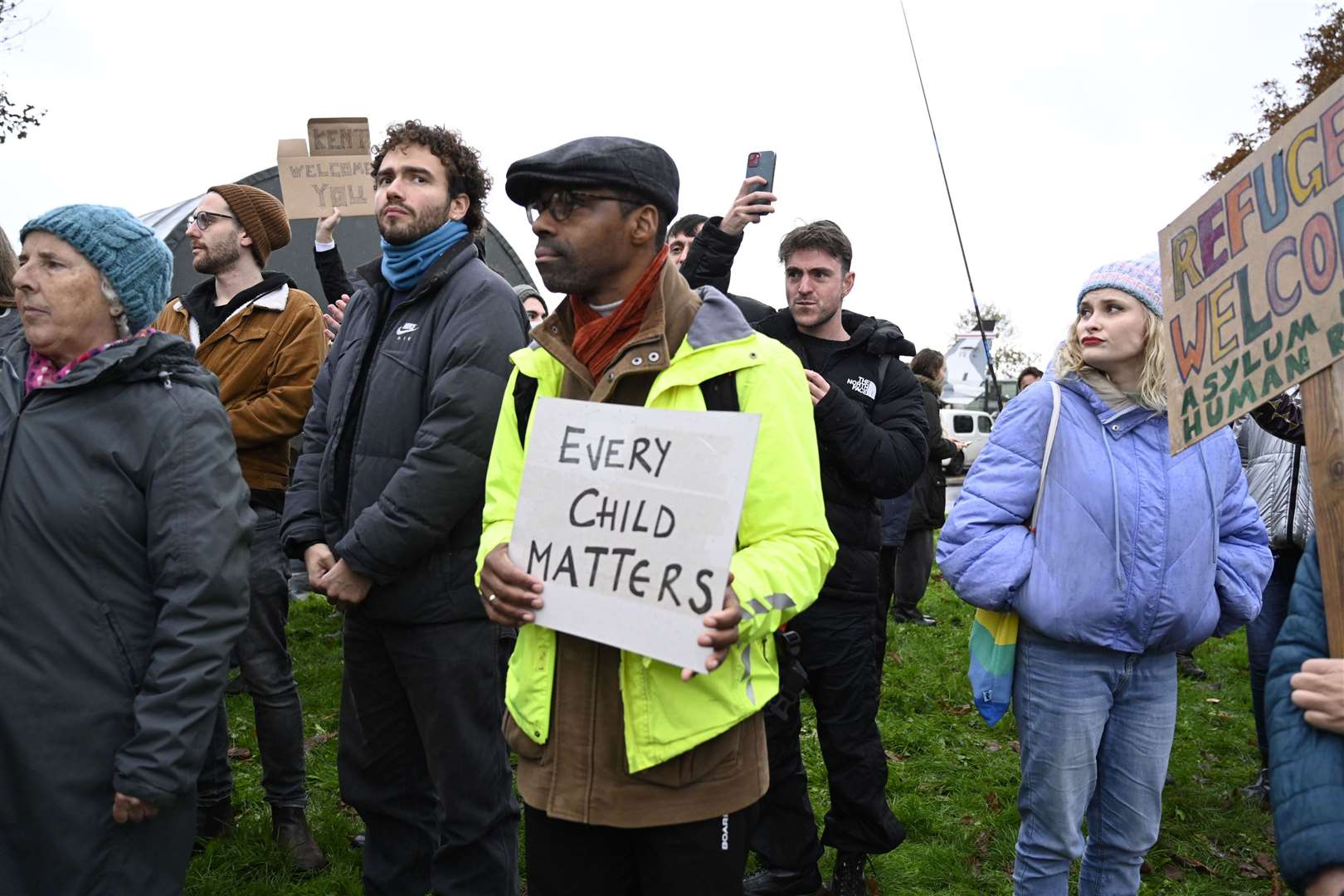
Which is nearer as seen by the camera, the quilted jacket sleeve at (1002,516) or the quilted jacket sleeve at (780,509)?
the quilted jacket sleeve at (780,509)

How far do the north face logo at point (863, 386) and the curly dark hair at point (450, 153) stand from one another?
144 cm

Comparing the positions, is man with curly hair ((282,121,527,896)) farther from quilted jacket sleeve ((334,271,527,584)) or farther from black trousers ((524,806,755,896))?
black trousers ((524,806,755,896))

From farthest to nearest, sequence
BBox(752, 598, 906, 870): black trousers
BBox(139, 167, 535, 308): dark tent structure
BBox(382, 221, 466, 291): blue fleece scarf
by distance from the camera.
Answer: BBox(139, 167, 535, 308): dark tent structure → BBox(752, 598, 906, 870): black trousers → BBox(382, 221, 466, 291): blue fleece scarf

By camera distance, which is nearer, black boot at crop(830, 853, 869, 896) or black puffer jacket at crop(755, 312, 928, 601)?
black puffer jacket at crop(755, 312, 928, 601)

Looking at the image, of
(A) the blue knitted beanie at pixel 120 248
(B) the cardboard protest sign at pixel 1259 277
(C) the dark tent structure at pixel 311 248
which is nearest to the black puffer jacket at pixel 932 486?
(C) the dark tent structure at pixel 311 248

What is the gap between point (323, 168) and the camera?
20.2 ft

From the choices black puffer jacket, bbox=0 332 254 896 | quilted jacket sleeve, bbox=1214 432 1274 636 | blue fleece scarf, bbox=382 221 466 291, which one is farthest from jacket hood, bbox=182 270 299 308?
quilted jacket sleeve, bbox=1214 432 1274 636

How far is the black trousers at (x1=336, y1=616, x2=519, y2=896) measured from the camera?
3355 mm

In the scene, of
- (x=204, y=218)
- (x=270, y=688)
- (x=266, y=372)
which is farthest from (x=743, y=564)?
(x=204, y=218)

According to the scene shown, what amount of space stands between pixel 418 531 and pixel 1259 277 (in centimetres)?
218

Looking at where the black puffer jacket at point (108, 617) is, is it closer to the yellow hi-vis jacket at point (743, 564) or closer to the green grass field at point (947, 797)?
the yellow hi-vis jacket at point (743, 564)

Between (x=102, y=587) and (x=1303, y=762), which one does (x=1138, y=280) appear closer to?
(x=1303, y=762)

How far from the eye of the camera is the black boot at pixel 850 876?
4145 mm

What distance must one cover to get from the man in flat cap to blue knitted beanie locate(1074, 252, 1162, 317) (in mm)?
1315
